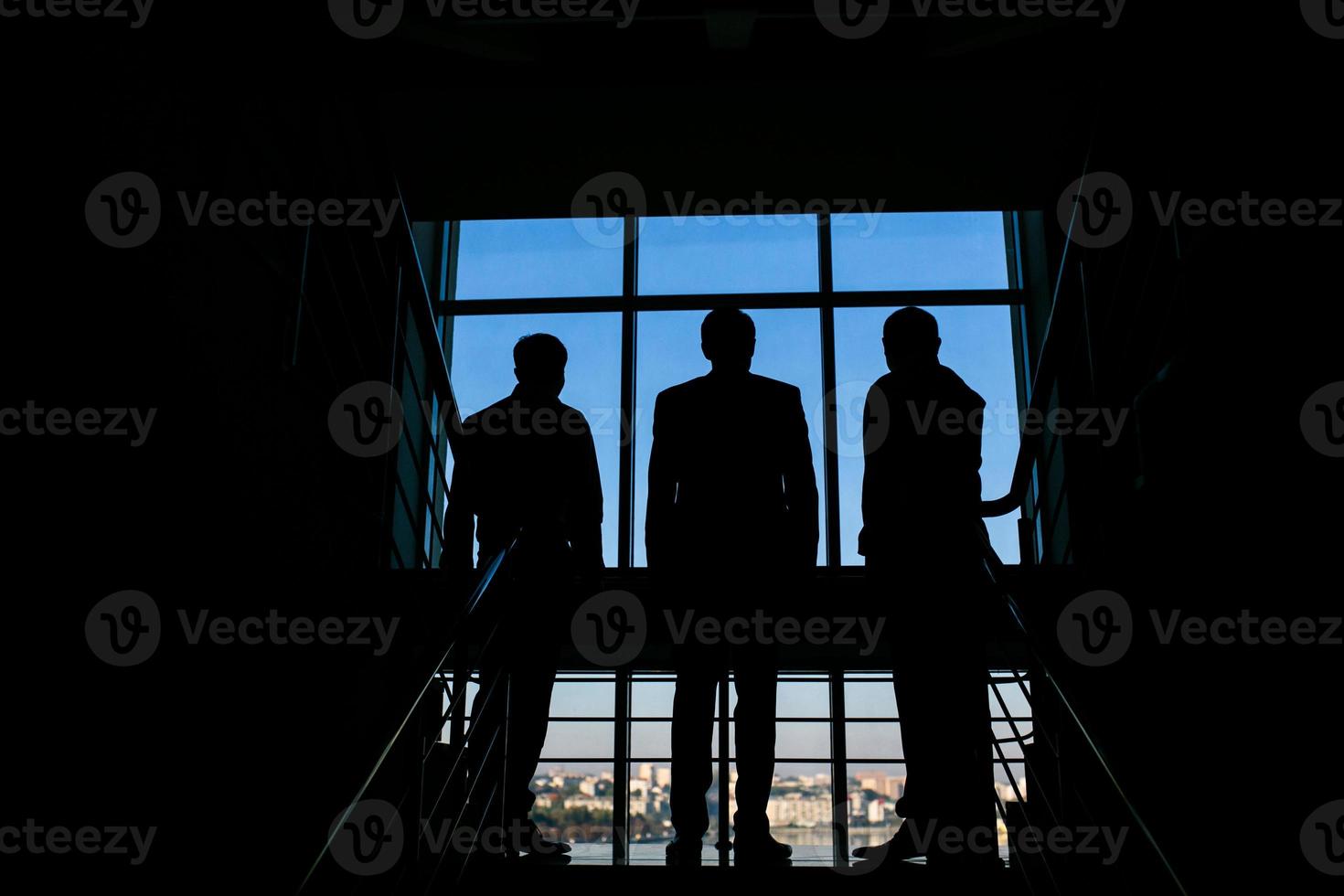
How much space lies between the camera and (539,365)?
287 centimetres

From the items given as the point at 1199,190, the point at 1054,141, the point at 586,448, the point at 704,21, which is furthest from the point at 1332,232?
the point at 1054,141

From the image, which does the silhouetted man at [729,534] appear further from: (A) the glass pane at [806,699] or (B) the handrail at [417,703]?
(A) the glass pane at [806,699]

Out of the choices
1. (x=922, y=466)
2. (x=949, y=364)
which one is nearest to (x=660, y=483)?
(x=922, y=466)

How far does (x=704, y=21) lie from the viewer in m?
3.55

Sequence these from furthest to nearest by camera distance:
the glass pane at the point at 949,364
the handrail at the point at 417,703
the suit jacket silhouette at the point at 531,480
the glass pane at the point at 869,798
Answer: the glass pane at the point at 949,364 → the glass pane at the point at 869,798 → the suit jacket silhouette at the point at 531,480 → the handrail at the point at 417,703

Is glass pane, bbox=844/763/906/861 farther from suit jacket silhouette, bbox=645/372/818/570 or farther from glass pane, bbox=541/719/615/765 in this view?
suit jacket silhouette, bbox=645/372/818/570

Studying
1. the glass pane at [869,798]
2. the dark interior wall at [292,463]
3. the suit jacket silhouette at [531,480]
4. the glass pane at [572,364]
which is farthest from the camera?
the glass pane at [572,364]

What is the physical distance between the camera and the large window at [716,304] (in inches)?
279

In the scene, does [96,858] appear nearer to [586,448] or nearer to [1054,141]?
[586,448]

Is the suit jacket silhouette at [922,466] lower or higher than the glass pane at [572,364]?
lower

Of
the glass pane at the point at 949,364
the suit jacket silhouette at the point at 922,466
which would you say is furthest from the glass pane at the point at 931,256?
the suit jacket silhouette at the point at 922,466

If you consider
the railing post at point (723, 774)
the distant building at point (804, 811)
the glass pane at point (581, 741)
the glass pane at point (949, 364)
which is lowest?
the distant building at point (804, 811)

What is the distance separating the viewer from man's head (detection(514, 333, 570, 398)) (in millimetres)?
2867

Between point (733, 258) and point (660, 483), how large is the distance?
197 inches
